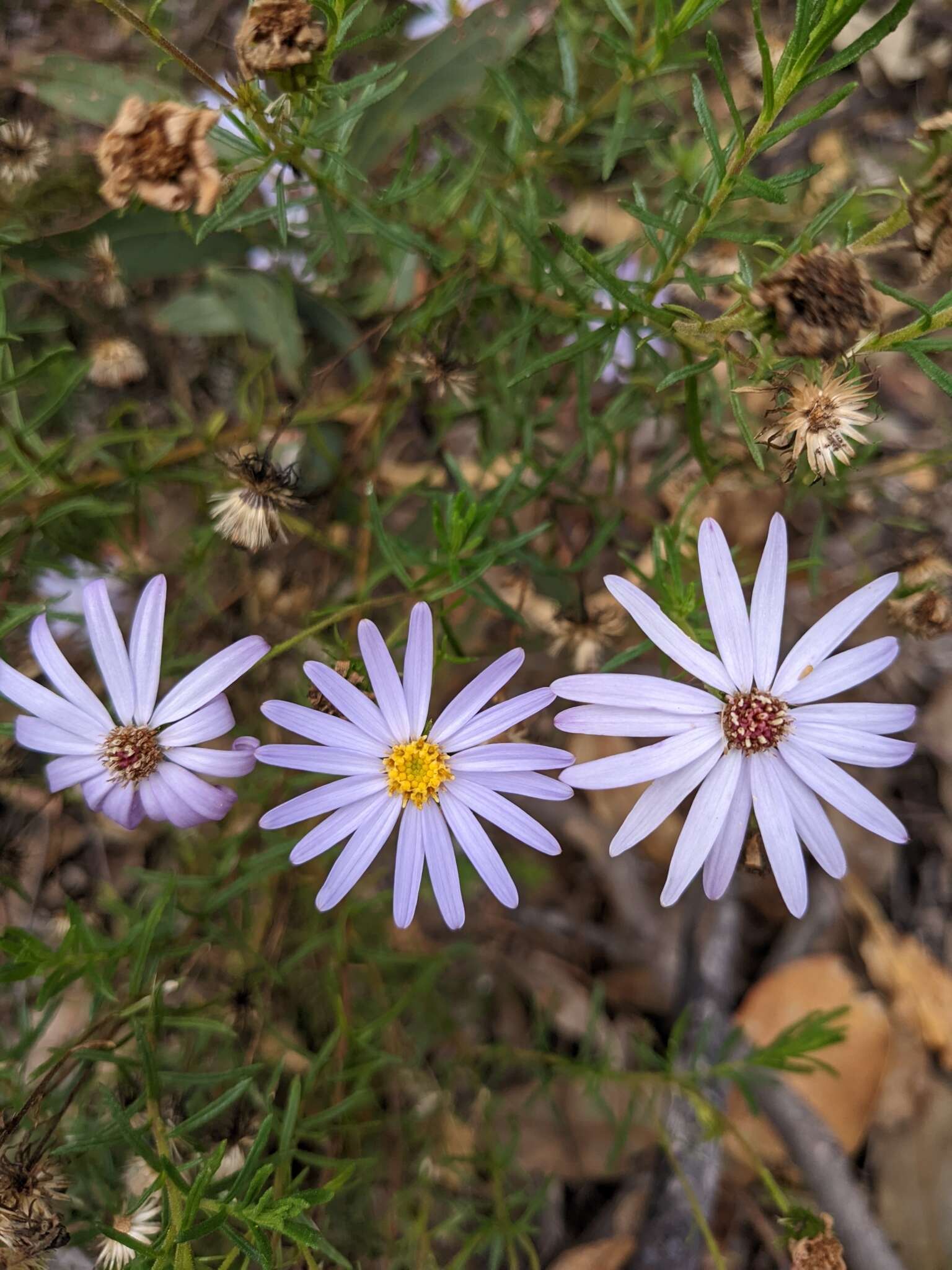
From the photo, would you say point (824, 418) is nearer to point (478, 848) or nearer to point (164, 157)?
point (478, 848)

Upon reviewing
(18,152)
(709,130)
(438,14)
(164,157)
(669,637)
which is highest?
(438,14)

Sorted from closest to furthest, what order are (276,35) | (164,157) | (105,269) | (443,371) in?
1. (276,35)
2. (164,157)
3. (443,371)
4. (105,269)

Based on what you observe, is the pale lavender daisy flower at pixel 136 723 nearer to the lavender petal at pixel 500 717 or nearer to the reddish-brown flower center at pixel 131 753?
the reddish-brown flower center at pixel 131 753

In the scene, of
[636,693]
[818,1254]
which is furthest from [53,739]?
[818,1254]

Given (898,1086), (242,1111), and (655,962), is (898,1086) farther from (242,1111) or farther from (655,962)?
(242,1111)

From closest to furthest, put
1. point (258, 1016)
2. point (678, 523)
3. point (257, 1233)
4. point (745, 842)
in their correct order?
point (257, 1233) → point (745, 842) → point (678, 523) → point (258, 1016)

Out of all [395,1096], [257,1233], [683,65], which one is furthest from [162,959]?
[683,65]
